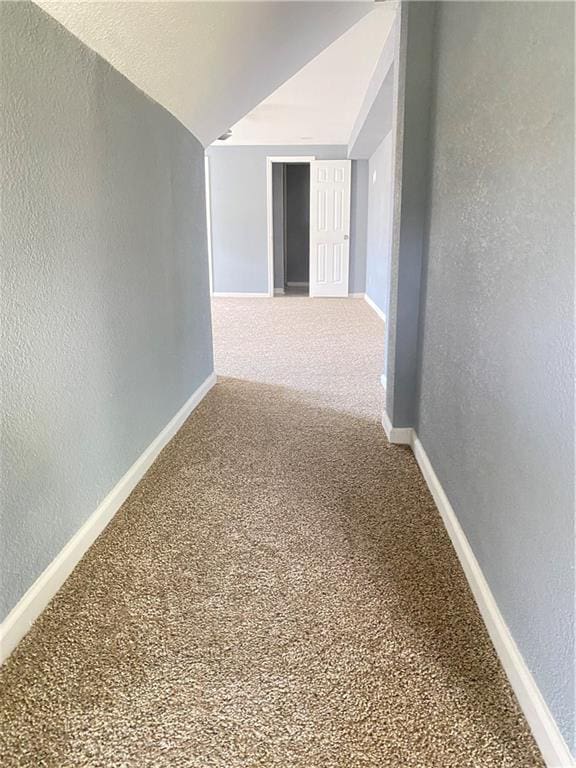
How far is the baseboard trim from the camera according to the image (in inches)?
40.6

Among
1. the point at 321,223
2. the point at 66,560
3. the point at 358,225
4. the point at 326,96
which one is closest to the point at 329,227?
the point at 321,223

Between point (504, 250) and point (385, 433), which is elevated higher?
point (504, 250)

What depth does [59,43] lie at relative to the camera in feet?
5.12

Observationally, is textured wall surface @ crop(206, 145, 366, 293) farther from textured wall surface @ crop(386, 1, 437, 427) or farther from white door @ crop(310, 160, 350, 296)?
textured wall surface @ crop(386, 1, 437, 427)

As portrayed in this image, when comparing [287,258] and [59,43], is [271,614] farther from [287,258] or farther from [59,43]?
[287,258]

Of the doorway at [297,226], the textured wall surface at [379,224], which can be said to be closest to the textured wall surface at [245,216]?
the textured wall surface at [379,224]

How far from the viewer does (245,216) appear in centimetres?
837

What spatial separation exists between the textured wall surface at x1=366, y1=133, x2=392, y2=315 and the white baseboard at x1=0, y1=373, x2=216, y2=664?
415 cm

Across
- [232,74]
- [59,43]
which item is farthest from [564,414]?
[232,74]

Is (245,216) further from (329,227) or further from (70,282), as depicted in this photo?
(70,282)

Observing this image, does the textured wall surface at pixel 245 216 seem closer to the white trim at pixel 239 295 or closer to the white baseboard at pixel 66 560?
the white trim at pixel 239 295

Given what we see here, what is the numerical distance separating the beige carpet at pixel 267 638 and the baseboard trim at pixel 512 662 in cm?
3

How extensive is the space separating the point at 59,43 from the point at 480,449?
1638 millimetres

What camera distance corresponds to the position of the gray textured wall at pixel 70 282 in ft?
4.54
